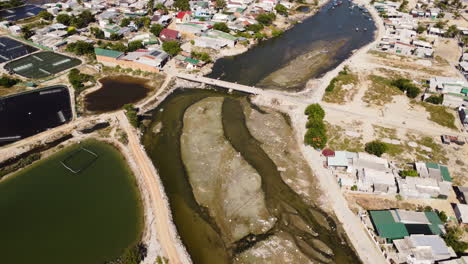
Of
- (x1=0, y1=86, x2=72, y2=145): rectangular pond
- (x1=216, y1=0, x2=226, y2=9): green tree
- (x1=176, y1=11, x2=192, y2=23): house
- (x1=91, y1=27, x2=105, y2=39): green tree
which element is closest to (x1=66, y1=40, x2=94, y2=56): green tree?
(x1=91, y1=27, x2=105, y2=39): green tree

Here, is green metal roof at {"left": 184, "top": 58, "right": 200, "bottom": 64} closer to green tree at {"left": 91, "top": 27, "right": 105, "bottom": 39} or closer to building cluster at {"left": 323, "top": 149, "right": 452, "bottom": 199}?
green tree at {"left": 91, "top": 27, "right": 105, "bottom": 39}

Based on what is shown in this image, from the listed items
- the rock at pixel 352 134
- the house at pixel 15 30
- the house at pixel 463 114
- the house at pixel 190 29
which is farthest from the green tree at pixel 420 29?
the house at pixel 15 30

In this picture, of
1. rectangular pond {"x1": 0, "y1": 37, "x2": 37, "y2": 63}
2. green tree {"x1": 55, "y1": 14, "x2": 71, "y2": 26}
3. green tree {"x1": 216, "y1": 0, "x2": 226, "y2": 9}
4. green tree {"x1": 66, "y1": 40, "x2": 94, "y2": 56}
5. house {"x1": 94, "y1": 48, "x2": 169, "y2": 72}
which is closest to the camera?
house {"x1": 94, "y1": 48, "x2": 169, "y2": 72}

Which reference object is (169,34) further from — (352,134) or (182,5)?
(352,134)

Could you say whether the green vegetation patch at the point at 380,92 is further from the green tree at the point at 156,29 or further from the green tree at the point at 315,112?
the green tree at the point at 156,29

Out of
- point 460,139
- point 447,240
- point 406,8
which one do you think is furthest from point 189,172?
point 406,8

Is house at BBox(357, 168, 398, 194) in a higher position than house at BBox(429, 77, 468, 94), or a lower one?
lower

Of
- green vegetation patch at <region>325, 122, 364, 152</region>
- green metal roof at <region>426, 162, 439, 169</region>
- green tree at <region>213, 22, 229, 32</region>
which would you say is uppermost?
green tree at <region>213, 22, 229, 32</region>
